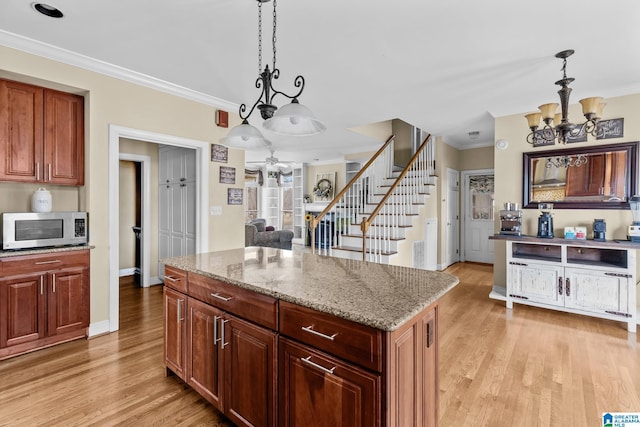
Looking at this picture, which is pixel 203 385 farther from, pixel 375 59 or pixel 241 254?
pixel 375 59

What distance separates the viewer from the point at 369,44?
8.48ft

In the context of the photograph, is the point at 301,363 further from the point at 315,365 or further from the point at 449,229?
the point at 449,229

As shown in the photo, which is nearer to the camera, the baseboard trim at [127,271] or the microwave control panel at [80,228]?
the microwave control panel at [80,228]

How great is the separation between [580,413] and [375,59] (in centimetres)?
302

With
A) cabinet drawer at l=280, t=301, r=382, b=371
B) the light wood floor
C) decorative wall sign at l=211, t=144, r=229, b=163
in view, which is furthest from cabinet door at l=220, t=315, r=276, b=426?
decorative wall sign at l=211, t=144, r=229, b=163

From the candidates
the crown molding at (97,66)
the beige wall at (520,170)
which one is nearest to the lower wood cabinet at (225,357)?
the crown molding at (97,66)

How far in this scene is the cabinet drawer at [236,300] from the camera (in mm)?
1475

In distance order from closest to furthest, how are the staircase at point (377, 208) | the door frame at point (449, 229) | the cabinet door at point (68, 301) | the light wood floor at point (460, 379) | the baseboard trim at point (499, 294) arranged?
the light wood floor at point (460, 379) → the cabinet door at point (68, 301) → the baseboard trim at point (499, 294) → the staircase at point (377, 208) → the door frame at point (449, 229)

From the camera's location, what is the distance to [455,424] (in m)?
1.83

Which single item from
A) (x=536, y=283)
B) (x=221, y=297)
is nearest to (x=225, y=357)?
(x=221, y=297)

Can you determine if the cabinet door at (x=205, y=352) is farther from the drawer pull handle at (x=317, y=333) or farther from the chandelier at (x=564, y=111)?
the chandelier at (x=564, y=111)

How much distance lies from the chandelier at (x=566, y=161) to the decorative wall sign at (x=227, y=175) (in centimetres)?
403

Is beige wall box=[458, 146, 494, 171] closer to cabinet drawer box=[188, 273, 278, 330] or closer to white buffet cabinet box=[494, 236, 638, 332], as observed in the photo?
white buffet cabinet box=[494, 236, 638, 332]

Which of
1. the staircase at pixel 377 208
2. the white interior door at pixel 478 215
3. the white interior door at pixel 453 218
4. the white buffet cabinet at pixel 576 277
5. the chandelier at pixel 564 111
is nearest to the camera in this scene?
the chandelier at pixel 564 111
